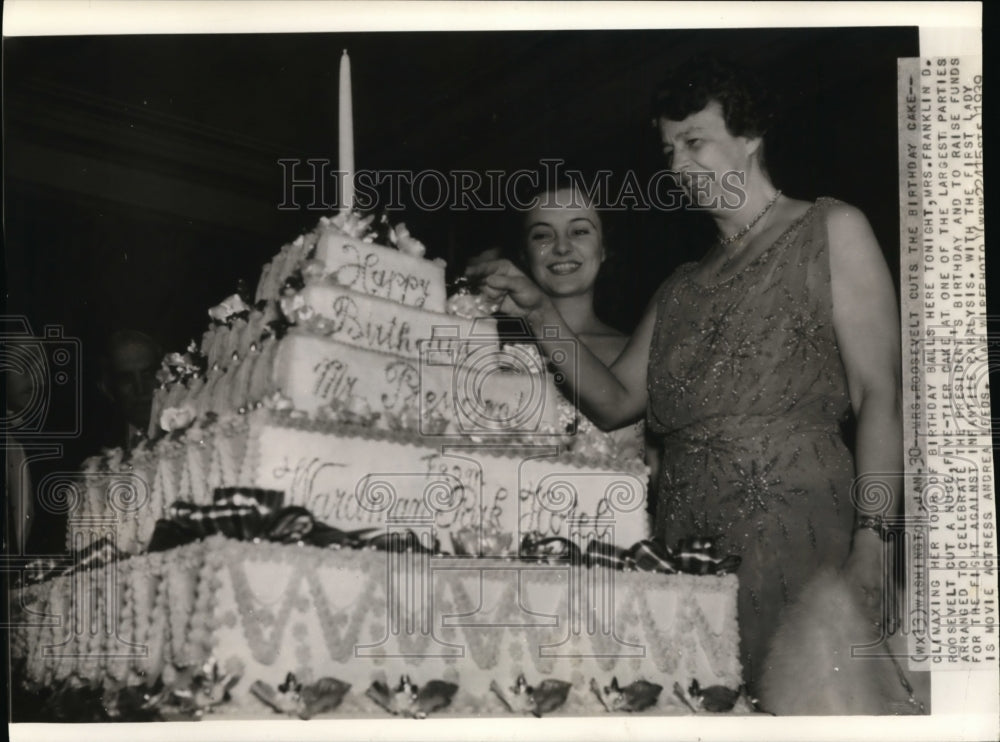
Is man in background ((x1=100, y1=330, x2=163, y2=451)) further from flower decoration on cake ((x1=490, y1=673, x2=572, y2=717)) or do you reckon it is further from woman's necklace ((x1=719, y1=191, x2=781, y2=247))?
woman's necklace ((x1=719, y1=191, x2=781, y2=247))

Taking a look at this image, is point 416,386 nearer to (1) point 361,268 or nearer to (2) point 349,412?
(2) point 349,412

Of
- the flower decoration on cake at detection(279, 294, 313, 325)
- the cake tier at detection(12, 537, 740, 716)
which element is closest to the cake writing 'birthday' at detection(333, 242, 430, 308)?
the flower decoration on cake at detection(279, 294, 313, 325)

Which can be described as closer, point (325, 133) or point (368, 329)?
point (368, 329)

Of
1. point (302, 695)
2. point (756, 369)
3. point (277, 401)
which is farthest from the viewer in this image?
point (756, 369)

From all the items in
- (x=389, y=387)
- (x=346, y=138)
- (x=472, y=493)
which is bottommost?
(x=472, y=493)

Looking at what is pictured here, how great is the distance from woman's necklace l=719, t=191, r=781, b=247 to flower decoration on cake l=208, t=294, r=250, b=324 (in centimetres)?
137

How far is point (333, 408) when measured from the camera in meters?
3.18

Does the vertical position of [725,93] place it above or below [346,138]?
above

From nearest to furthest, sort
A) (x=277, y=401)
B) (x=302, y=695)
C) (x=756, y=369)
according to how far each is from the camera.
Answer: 1. (x=277, y=401)
2. (x=302, y=695)
3. (x=756, y=369)

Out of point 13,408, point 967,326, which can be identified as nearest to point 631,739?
point 967,326

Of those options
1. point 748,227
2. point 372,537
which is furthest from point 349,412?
point 748,227

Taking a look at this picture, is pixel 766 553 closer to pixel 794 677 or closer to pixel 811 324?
pixel 794 677

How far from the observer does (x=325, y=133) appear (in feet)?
11.3

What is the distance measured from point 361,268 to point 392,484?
0.60 m
